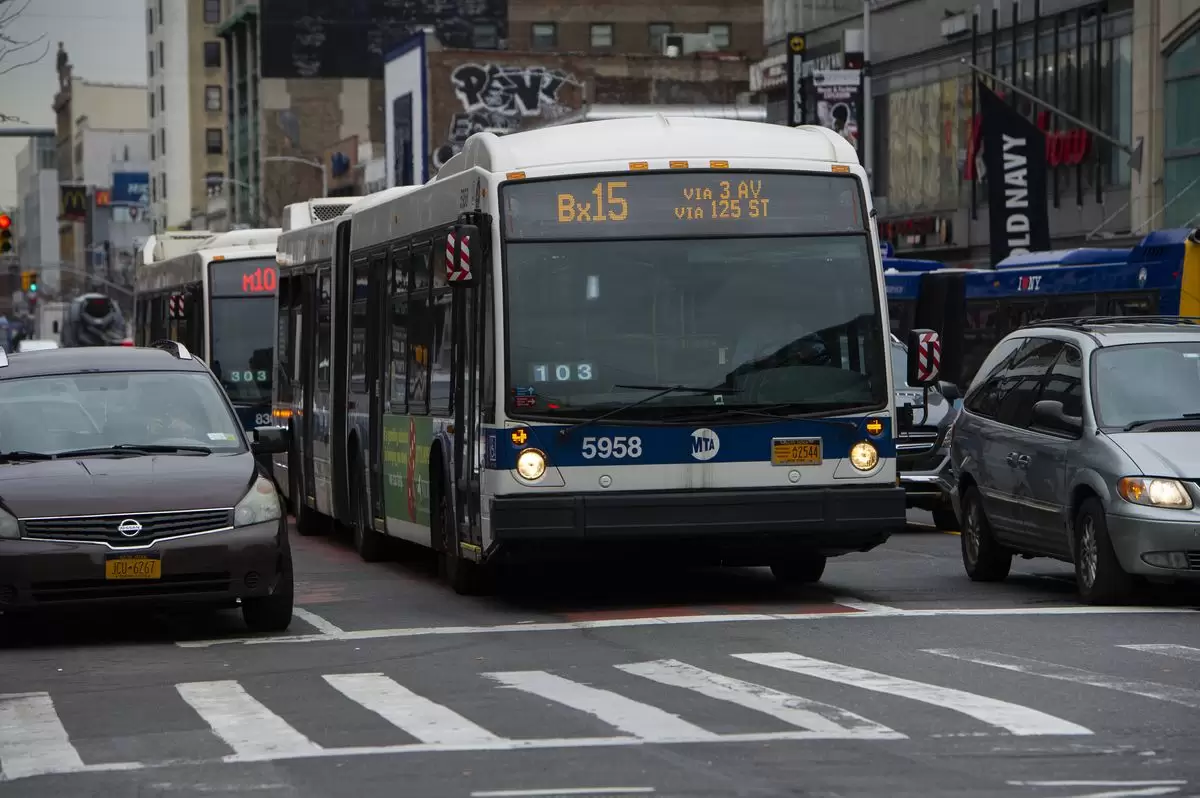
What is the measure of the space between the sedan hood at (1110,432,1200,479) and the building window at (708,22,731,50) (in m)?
96.6

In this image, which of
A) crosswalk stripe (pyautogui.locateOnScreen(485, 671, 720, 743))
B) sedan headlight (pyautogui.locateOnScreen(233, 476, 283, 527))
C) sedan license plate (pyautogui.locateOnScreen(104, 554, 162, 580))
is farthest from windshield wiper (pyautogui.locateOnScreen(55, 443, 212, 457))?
crosswalk stripe (pyautogui.locateOnScreen(485, 671, 720, 743))

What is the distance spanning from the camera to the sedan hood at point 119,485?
42.5 feet

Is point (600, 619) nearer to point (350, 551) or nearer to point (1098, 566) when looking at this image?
point (1098, 566)

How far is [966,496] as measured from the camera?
16891mm

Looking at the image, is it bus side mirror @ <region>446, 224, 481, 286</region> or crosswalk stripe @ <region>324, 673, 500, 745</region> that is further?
bus side mirror @ <region>446, 224, 481, 286</region>

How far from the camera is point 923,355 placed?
15398 mm

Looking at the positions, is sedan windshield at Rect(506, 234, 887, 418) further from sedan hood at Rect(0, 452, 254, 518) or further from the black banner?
the black banner

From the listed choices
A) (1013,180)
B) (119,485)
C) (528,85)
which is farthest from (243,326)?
(528,85)

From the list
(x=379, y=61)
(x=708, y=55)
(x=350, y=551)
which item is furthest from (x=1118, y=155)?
(x=379, y=61)

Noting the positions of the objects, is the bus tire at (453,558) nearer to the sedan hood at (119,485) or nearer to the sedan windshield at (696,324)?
the sedan windshield at (696,324)

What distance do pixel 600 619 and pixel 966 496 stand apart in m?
3.84

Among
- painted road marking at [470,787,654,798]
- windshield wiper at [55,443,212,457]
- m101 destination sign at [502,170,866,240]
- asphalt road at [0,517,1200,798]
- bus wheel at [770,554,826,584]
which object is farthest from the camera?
bus wheel at [770,554,826,584]

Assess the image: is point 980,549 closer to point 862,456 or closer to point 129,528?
point 862,456

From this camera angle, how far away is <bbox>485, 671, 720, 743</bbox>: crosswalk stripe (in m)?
9.24
